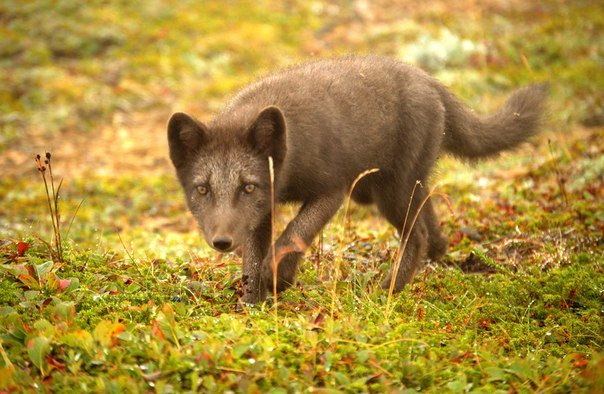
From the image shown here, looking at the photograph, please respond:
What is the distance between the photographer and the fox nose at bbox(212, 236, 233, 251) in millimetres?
4447

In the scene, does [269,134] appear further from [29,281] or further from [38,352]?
[38,352]

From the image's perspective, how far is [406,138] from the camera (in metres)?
5.94

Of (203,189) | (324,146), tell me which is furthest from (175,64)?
(203,189)

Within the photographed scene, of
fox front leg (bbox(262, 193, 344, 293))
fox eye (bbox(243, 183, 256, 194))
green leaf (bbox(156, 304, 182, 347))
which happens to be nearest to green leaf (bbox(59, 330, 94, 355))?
green leaf (bbox(156, 304, 182, 347))

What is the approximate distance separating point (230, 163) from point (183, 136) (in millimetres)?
459

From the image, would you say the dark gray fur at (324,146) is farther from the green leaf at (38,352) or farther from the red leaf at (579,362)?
the red leaf at (579,362)

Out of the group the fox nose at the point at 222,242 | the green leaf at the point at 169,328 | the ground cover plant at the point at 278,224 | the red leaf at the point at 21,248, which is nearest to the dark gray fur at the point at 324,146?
the fox nose at the point at 222,242

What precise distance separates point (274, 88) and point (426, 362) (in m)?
2.86

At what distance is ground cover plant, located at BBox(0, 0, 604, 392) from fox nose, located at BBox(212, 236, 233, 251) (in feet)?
1.54

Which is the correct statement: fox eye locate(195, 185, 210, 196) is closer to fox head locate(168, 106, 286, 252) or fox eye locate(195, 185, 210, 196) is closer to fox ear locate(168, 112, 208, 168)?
fox head locate(168, 106, 286, 252)

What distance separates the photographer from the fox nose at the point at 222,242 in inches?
175

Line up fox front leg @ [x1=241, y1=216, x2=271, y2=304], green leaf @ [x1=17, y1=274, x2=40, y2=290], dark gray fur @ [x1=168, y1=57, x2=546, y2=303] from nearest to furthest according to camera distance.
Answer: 1. green leaf @ [x1=17, y1=274, x2=40, y2=290]
2. dark gray fur @ [x1=168, y1=57, x2=546, y2=303]
3. fox front leg @ [x1=241, y1=216, x2=271, y2=304]

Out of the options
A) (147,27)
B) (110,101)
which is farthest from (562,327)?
(147,27)

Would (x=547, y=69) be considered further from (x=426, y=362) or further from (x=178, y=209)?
(x=426, y=362)
